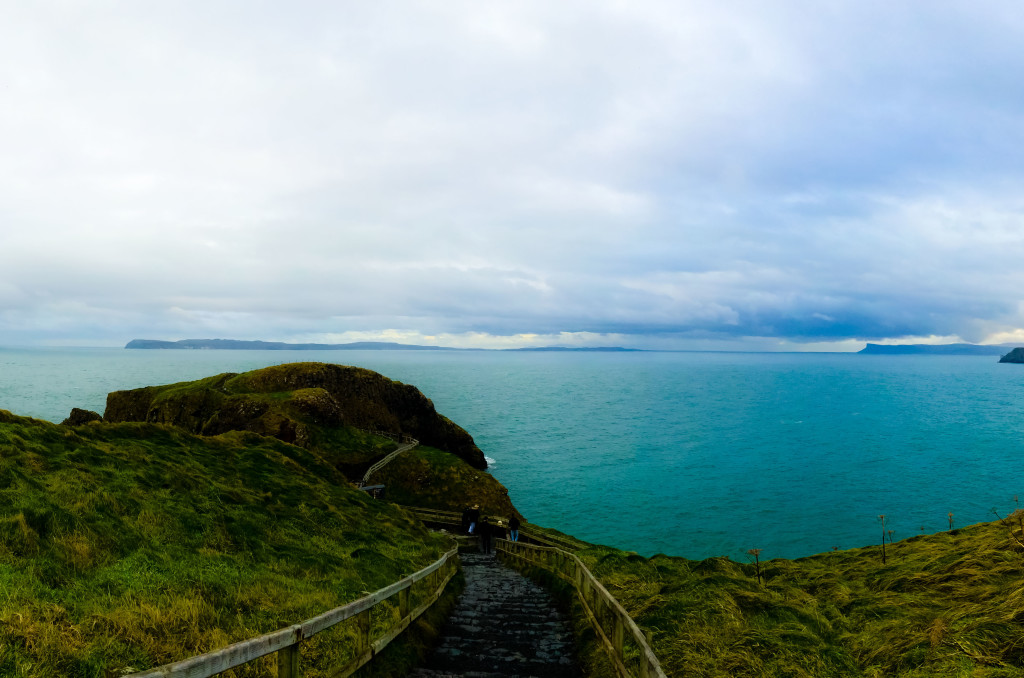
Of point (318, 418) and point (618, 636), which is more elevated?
point (618, 636)

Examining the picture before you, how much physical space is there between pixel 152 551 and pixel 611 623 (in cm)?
703

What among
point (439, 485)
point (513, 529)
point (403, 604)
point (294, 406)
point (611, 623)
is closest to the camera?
point (611, 623)

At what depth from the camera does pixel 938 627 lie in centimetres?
644

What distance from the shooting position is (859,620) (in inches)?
316

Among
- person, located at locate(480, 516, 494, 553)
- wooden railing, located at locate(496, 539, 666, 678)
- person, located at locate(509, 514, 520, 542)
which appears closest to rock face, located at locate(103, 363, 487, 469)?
person, located at locate(480, 516, 494, 553)

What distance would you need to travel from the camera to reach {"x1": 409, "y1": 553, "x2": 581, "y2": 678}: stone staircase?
24.9ft

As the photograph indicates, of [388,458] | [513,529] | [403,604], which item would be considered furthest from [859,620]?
[388,458]

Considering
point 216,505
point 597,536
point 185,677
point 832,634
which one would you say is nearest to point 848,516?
point 597,536

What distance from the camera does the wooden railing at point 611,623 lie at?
543 centimetres

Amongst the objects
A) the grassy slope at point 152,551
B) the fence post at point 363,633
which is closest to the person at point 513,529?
the grassy slope at point 152,551

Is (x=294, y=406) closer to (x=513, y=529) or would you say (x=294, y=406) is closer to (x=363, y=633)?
(x=513, y=529)

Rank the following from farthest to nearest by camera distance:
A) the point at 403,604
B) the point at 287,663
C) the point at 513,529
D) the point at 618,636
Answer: the point at 513,529, the point at 403,604, the point at 618,636, the point at 287,663

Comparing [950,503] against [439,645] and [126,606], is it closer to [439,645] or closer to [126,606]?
[439,645]

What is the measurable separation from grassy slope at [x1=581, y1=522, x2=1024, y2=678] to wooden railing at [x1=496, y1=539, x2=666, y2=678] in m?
0.50
